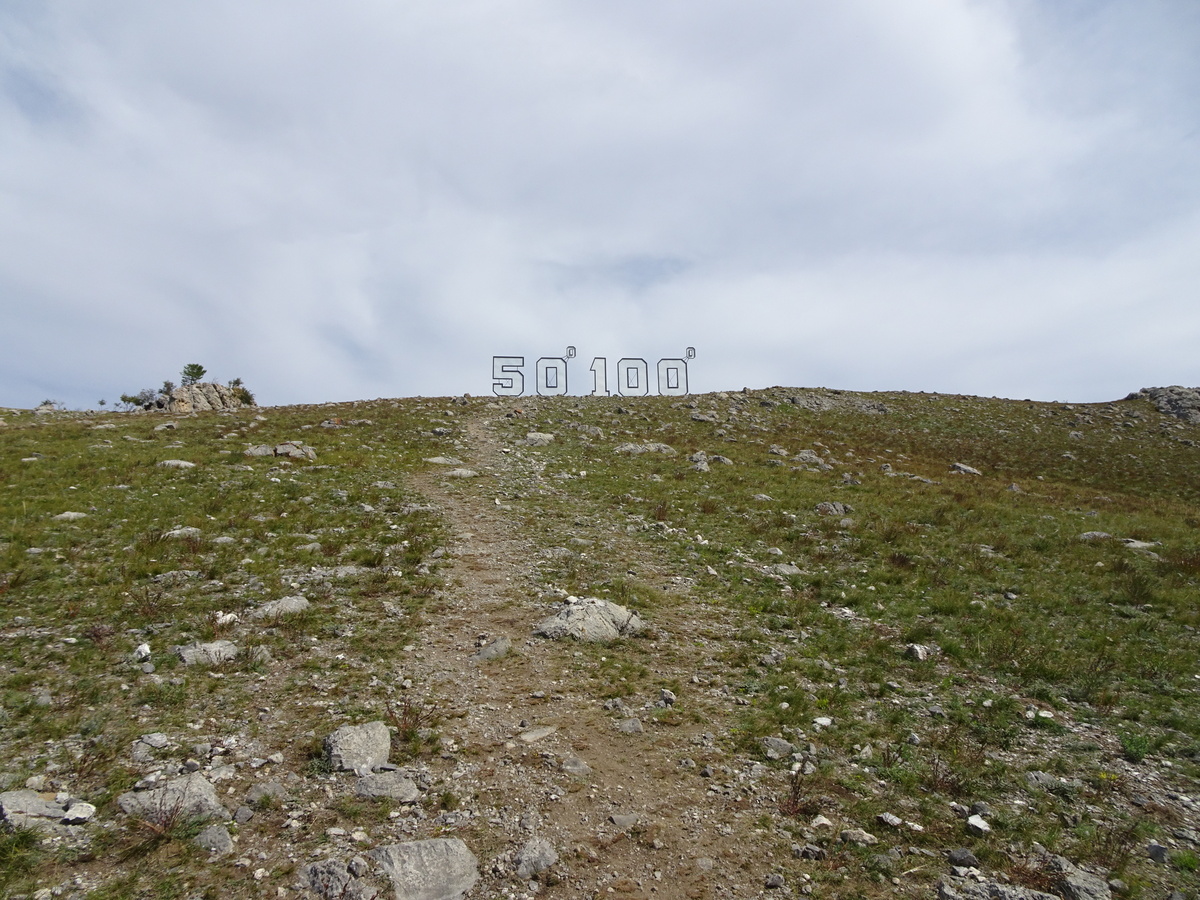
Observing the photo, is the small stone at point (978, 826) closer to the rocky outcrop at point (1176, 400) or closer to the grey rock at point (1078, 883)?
the grey rock at point (1078, 883)

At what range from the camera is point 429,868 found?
6.40m

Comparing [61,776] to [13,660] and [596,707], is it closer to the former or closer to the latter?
[13,660]

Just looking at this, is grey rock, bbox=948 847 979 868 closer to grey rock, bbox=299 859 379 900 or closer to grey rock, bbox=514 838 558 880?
grey rock, bbox=514 838 558 880

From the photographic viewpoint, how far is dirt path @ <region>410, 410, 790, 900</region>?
6766 millimetres

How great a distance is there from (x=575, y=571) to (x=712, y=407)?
38.9 meters

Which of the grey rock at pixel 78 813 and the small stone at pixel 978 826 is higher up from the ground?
the grey rock at pixel 78 813

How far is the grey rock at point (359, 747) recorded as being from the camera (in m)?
7.92

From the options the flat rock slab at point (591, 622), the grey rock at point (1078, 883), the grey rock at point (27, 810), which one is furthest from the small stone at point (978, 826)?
the grey rock at point (27, 810)

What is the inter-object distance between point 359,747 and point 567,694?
334 cm

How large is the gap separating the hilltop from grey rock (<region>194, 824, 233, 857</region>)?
1.1 inches

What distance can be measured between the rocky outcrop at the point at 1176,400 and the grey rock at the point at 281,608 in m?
76.6

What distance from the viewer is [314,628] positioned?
11.7m

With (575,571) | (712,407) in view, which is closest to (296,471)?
(575,571)

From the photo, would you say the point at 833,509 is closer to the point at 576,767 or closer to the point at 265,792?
the point at 576,767
